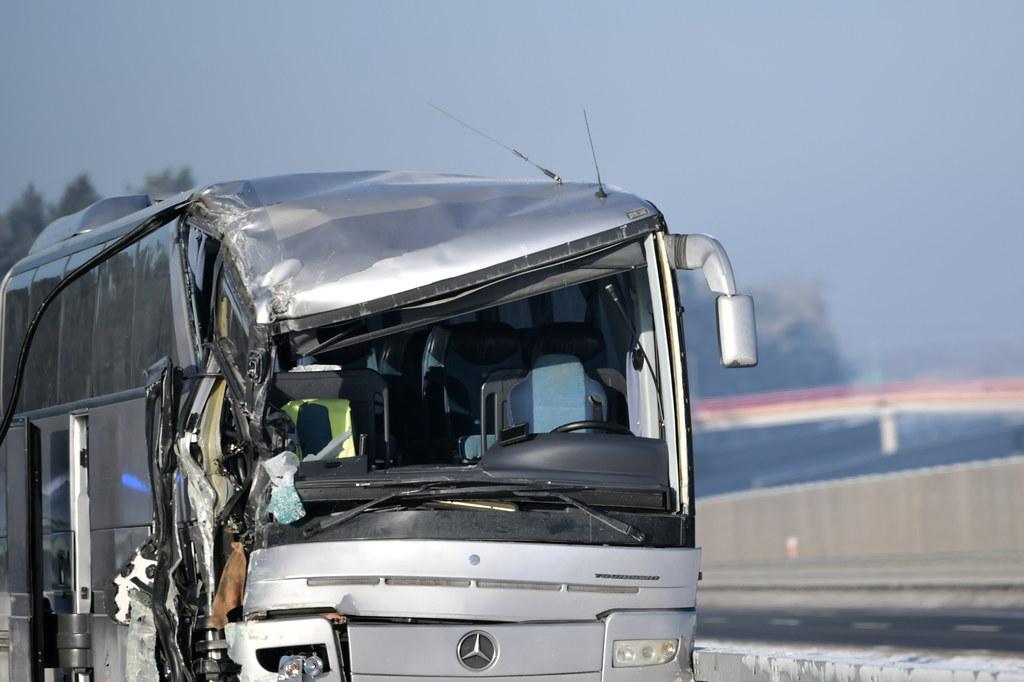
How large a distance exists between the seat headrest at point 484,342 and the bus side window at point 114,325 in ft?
5.61

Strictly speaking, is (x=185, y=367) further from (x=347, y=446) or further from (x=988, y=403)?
(x=988, y=403)

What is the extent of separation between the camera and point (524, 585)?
8492mm

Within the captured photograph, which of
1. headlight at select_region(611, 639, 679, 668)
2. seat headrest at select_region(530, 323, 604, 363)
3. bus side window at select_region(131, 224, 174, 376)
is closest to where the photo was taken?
headlight at select_region(611, 639, 679, 668)

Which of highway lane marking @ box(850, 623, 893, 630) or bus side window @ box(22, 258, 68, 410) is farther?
highway lane marking @ box(850, 623, 893, 630)

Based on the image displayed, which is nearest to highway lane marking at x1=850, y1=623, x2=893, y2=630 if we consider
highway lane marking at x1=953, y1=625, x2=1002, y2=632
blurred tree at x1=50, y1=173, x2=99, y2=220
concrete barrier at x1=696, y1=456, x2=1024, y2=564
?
highway lane marking at x1=953, y1=625, x2=1002, y2=632

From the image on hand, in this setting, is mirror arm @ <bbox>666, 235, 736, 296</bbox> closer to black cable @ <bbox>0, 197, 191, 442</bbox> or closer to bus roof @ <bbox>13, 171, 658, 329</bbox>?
bus roof @ <bbox>13, 171, 658, 329</bbox>

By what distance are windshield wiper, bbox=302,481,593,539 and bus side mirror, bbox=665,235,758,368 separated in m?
1.14

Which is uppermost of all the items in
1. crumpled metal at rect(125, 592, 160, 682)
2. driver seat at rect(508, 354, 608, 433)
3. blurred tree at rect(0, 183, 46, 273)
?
blurred tree at rect(0, 183, 46, 273)

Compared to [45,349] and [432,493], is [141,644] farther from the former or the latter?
[45,349]

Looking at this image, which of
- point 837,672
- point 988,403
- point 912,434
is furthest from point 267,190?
point 912,434

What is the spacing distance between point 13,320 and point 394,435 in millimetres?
4053

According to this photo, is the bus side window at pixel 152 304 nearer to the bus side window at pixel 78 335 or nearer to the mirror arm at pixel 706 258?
the bus side window at pixel 78 335

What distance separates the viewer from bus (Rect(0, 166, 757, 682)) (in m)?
8.29

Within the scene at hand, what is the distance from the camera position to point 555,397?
30.3ft
